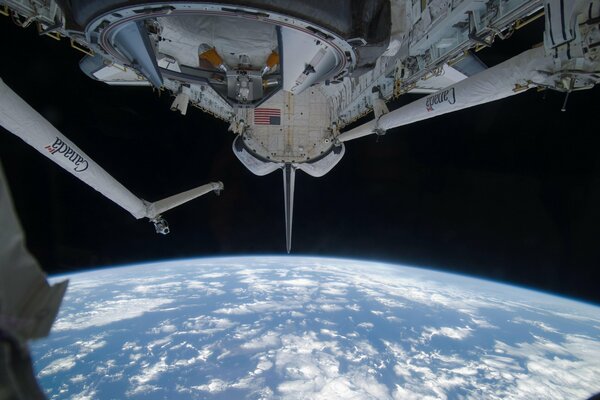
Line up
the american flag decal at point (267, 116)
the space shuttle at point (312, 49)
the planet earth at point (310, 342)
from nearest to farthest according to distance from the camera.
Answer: the space shuttle at point (312, 49) < the american flag decal at point (267, 116) < the planet earth at point (310, 342)

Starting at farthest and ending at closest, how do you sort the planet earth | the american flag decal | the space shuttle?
the planet earth
the american flag decal
the space shuttle

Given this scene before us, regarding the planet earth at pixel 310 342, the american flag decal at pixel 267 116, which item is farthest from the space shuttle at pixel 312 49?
the planet earth at pixel 310 342

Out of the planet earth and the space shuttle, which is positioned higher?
the space shuttle

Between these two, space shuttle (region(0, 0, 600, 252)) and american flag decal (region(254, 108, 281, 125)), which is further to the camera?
american flag decal (region(254, 108, 281, 125))

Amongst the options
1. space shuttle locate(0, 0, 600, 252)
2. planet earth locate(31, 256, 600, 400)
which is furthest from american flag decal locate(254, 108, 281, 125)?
planet earth locate(31, 256, 600, 400)

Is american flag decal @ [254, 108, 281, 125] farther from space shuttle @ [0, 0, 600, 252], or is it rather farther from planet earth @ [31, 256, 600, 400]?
→ planet earth @ [31, 256, 600, 400]

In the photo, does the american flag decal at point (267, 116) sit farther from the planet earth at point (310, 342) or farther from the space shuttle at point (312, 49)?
the planet earth at point (310, 342)
